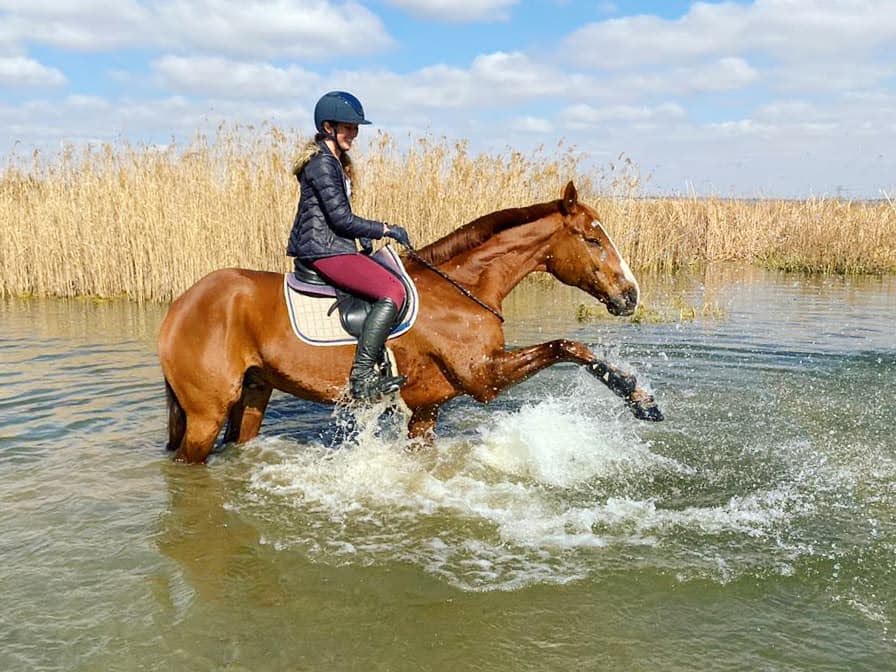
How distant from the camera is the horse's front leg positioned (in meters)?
5.08

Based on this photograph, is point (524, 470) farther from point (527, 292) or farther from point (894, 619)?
point (527, 292)

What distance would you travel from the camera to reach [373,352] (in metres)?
4.95

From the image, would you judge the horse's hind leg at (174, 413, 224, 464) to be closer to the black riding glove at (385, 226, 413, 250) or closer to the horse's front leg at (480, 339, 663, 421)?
the black riding glove at (385, 226, 413, 250)

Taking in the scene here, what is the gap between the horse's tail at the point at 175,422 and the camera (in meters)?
5.43

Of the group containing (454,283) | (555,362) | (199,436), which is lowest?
(199,436)

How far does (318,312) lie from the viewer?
508 centimetres

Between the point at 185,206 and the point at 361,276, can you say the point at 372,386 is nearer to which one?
the point at 361,276

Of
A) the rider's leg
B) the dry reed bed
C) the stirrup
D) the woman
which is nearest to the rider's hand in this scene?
the woman

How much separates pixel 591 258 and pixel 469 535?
228 cm

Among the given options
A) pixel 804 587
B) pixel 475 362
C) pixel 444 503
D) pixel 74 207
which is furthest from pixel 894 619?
pixel 74 207

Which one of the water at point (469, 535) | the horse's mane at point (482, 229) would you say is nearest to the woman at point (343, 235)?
the horse's mane at point (482, 229)

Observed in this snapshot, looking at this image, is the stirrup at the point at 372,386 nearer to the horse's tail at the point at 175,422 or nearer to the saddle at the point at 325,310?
the saddle at the point at 325,310

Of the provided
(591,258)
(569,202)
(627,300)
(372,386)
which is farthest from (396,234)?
(627,300)

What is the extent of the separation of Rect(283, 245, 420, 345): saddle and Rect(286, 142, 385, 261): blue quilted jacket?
0.21 m
